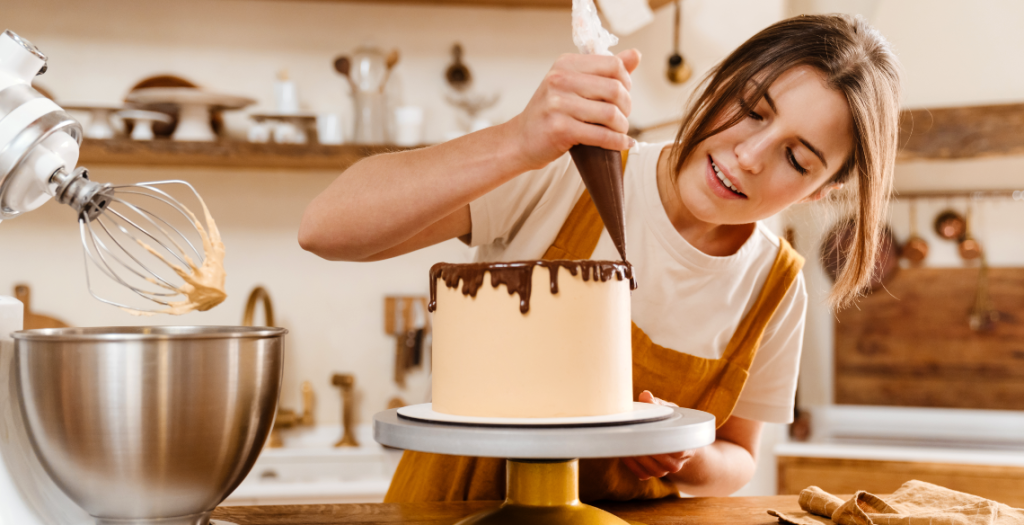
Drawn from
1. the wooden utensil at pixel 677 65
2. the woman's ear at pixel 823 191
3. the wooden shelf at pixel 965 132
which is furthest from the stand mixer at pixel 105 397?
the wooden shelf at pixel 965 132

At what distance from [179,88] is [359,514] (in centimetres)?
184

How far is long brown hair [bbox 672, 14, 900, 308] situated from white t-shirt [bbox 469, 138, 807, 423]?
0.28 ft

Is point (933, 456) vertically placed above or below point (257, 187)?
below

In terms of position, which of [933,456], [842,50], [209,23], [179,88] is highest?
[209,23]

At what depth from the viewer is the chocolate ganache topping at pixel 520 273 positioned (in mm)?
703

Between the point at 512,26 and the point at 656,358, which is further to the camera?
the point at 512,26

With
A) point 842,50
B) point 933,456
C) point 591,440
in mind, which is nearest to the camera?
point 591,440

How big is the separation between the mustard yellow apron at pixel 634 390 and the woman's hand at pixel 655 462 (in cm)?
6

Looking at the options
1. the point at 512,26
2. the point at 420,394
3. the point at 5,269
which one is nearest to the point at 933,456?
the point at 420,394

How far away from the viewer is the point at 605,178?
2.46 ft

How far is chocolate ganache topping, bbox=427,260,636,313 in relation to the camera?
703 mm

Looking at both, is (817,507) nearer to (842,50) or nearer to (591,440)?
(591,440)

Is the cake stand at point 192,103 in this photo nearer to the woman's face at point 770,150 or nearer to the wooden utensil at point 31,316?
the wooden utensil at point 31,316

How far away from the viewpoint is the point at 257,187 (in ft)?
8.09
